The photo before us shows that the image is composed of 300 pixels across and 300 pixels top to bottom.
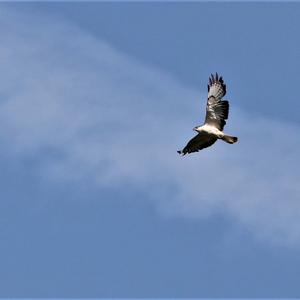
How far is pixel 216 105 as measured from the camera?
38.6 metres

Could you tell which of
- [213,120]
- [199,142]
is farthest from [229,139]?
[199,142]

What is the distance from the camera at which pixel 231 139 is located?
37.2 m

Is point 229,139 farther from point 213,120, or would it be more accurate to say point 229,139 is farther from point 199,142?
point 199,142

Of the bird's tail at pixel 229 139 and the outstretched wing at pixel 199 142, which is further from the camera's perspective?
the outstretched wing at pixel 199 142

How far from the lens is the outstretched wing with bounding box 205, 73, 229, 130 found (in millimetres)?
38156

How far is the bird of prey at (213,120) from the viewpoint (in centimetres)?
3797

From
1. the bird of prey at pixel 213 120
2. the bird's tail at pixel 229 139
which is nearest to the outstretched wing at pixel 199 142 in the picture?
the bird of prey at pixel 213 120

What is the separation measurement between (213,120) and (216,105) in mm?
932

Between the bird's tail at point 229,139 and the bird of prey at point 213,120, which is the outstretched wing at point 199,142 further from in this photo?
the bird's tail at point 229,139

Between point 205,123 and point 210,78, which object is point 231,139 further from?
point 210,78

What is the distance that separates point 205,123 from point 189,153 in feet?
8.73

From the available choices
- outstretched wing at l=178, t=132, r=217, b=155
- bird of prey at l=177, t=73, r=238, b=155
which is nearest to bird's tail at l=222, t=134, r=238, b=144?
bird of prey at l=177, t=73, r=238, b=155

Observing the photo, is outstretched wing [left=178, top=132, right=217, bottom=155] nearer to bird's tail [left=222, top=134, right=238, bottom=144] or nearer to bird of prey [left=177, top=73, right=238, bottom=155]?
bird of prey [left=177, top=73, right=238, bottom=155]

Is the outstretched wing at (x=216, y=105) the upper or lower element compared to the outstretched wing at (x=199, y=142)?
→ upper
